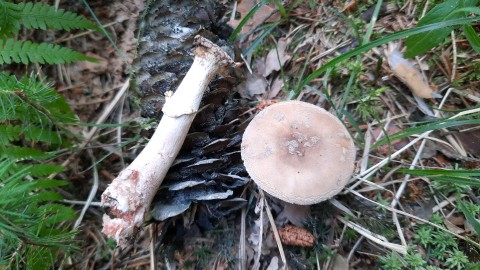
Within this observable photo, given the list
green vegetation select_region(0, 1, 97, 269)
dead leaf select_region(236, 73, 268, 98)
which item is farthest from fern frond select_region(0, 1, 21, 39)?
dead leaf select_region(236, 73, 268, 98)

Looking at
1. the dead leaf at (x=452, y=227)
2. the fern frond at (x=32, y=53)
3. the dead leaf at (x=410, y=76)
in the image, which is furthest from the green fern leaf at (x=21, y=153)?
the dead leaf at (x=452, y=227)

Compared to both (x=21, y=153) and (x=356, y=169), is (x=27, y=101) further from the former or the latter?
(x=356, y=169)

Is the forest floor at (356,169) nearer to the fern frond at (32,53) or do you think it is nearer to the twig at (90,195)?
the twig at (90,195)

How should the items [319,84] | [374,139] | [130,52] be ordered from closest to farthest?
[374,139] < [319,84] < [130,52]

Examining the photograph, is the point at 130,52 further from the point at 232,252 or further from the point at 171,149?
the point at 232,252

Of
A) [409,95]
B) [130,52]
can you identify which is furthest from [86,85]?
[409,95]

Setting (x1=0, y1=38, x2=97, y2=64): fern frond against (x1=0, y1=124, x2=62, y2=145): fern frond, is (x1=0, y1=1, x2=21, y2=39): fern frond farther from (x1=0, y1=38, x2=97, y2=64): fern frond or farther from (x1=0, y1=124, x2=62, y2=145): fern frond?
(x1=0, y1=124, x2=62, y2=145): fern frond
